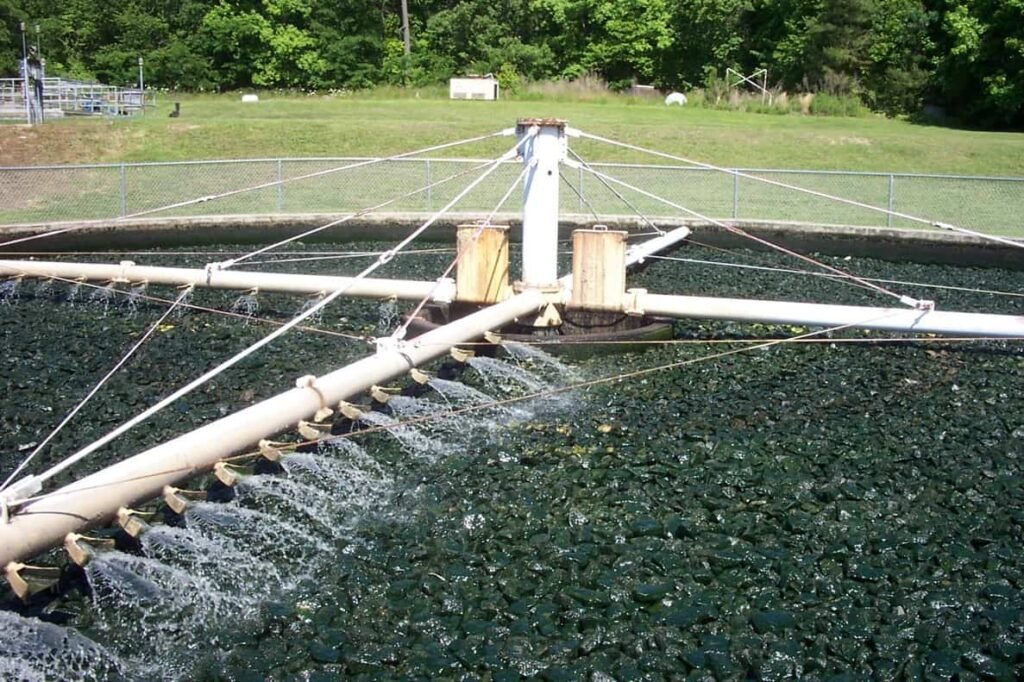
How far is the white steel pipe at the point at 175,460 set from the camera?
19.9 feet

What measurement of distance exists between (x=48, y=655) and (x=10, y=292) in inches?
388

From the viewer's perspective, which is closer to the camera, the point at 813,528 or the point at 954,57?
the point at 813,528

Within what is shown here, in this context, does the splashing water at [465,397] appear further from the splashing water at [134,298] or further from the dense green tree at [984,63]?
the dense green tree at [984,63]

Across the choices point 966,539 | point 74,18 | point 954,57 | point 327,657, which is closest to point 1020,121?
point 954,57

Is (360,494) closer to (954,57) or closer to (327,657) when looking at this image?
(327,657)

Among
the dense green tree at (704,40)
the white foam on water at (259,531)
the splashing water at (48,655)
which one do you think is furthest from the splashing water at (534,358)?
the dense green tree at (704,40)

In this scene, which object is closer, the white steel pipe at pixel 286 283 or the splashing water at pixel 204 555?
the splashing water at pixel 204 555

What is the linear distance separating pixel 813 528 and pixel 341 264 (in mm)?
11627

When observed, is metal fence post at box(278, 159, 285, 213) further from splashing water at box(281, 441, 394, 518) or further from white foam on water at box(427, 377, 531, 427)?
splashing water at box(281, 441, 394, 518)

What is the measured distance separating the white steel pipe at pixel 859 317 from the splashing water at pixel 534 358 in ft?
4.38

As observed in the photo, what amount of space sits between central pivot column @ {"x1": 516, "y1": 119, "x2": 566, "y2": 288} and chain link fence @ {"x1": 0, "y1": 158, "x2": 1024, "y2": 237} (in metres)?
10.2

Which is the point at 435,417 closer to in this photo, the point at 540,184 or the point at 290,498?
the point at 290,498

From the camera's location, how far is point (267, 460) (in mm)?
8367

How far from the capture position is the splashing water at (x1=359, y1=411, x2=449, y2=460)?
9102 mm
